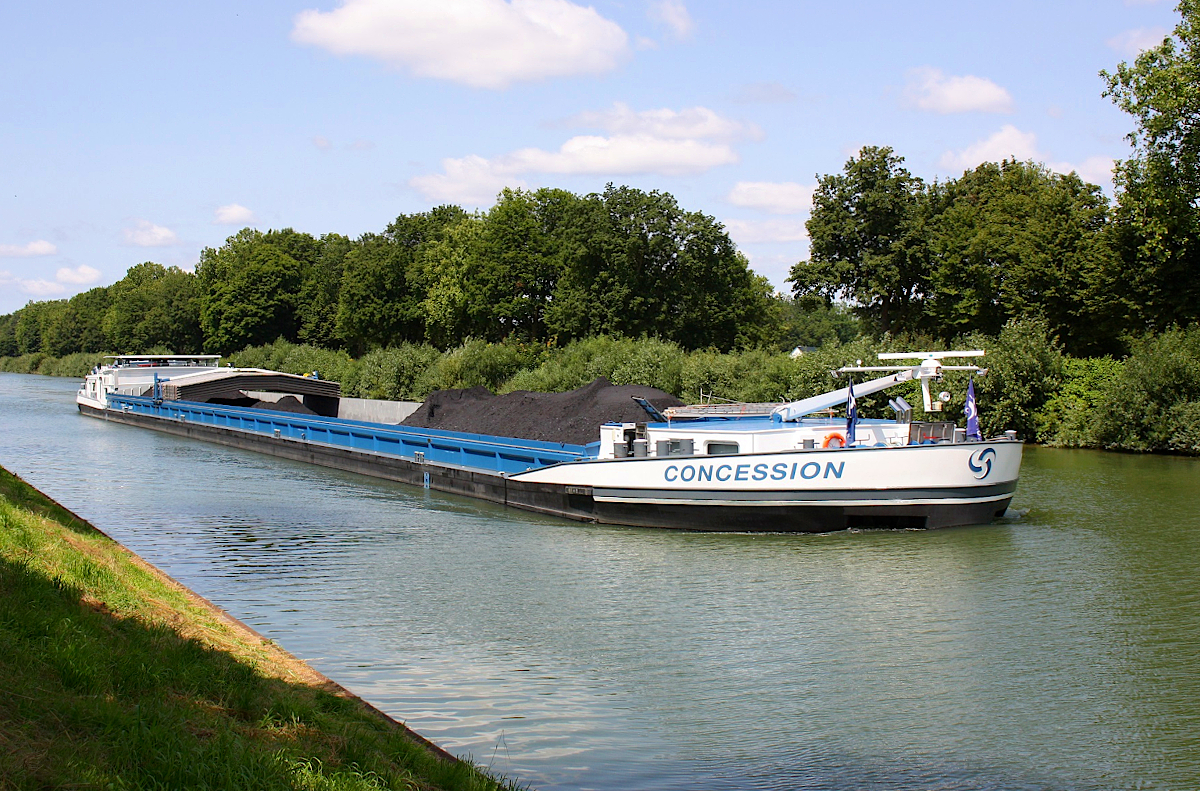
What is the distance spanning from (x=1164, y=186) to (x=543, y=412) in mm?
21534

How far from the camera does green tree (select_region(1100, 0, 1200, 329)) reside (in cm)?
3108

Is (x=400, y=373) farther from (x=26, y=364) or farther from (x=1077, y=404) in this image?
(x=26, y=364)

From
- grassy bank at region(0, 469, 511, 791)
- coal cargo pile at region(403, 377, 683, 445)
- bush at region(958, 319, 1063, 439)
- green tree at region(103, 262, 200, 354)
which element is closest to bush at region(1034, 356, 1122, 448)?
bush at region(958, 319, 1063, 439)

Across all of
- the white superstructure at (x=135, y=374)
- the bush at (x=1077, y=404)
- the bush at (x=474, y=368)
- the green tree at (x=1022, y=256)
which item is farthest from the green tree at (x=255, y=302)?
the bush at (x=1077, y=404)

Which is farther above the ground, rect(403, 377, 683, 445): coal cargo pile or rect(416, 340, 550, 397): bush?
rect(416, 340, 550, 397): bush

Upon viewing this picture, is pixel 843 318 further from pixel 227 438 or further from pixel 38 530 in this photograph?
pixel 38 530

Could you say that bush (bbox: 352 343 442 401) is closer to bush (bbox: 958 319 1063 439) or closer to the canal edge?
bush (bbox: 958 319 1063 439)

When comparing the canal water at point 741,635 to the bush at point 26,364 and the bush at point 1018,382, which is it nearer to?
A: the bush at point 1018,382

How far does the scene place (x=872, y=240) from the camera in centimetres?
4572

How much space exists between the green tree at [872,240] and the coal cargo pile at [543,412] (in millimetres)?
22061

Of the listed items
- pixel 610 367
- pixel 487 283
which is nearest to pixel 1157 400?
pixel 610 367

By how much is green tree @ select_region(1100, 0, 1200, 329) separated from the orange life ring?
2112 cm

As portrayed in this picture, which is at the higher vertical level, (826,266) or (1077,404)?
(826,266)

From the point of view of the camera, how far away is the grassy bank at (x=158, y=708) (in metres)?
4.54
